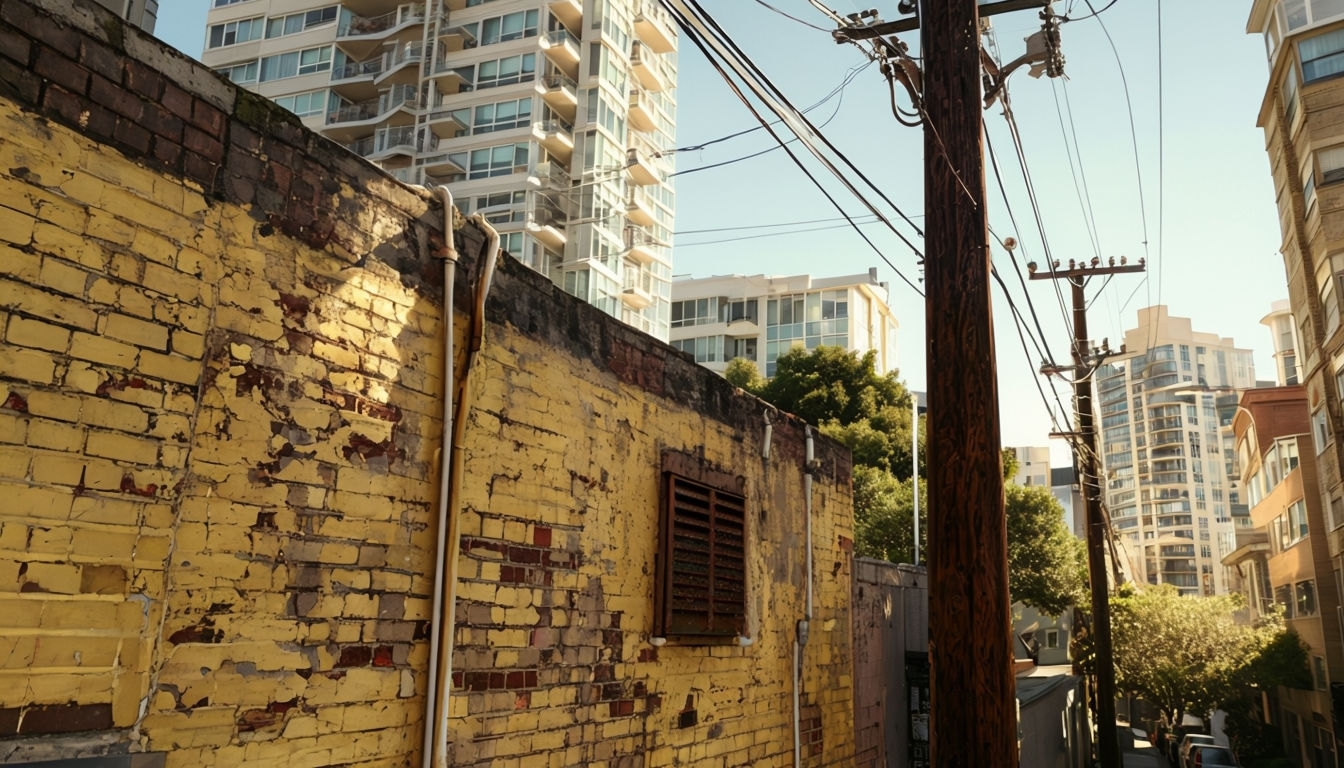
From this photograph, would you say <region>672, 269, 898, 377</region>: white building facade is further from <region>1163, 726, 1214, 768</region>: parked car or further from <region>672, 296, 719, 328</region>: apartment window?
<region>1163, 726, 1214, 768</region>: parked car

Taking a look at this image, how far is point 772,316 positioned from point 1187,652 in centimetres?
Answer: 3030

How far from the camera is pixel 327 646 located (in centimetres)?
436

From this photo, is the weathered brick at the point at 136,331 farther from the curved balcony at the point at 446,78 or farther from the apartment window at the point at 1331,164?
the curved balcony at the point at 446,78

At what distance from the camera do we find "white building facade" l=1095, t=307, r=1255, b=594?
120 meters

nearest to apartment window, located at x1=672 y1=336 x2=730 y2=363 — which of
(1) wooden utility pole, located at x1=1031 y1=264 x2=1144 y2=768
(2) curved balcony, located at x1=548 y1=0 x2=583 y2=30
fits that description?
(2) curved balcony, located at x1=548 y1=0 x2=583 y2=30

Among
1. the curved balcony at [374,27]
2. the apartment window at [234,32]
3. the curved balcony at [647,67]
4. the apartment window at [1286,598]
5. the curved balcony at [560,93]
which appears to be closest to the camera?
the apartment window at [1286,598]

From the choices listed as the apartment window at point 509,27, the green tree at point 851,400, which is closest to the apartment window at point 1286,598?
the green tree at point 851,400

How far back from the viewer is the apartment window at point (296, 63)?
1690 inches

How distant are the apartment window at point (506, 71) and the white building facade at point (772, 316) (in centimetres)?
2056

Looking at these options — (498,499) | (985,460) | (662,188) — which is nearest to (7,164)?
(498,499)

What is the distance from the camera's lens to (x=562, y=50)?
4044 centimetres

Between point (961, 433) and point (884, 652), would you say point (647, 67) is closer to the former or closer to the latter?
point (884, 652)

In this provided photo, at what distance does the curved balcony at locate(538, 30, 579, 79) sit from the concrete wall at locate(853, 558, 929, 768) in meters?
32.3

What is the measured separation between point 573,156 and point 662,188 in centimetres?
670
